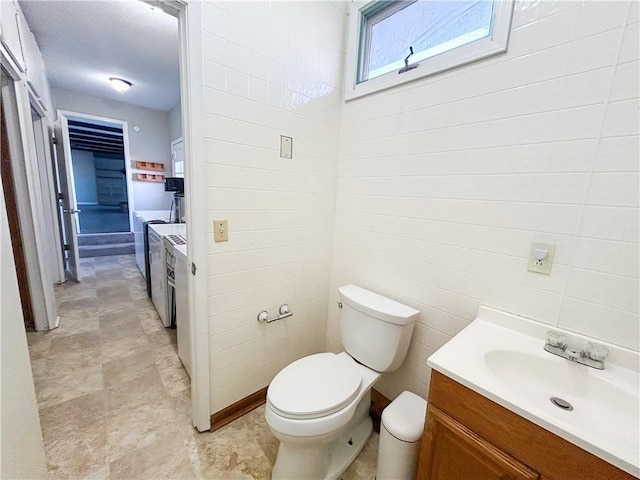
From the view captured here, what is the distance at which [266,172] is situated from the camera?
1432 mm

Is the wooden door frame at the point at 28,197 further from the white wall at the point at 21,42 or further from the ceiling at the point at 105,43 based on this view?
the ceiling at the point at 105,43

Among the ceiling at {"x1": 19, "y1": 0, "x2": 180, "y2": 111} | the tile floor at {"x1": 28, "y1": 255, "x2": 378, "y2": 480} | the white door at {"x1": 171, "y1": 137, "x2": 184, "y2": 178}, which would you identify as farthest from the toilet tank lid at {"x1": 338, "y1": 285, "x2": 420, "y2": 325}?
the white door at {"x1": 171, "y1": 137, "x2": 184, "y2": 178}

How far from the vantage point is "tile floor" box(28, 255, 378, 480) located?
1.25m

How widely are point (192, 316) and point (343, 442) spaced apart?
102cm

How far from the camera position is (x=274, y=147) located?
144 centimetres

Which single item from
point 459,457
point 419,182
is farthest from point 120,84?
point 459,457

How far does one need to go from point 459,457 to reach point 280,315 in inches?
42.7

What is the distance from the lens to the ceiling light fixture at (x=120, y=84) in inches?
131

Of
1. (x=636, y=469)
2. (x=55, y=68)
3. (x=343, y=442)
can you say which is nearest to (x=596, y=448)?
(x=636, y=469)

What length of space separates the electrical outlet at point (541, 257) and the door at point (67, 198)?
4549mm

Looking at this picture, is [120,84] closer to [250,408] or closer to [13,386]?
[13,386]

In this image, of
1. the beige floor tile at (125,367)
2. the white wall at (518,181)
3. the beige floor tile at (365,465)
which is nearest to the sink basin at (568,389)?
the white wall at (518,181)

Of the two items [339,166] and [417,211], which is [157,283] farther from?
[417,211]

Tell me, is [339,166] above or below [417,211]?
above
